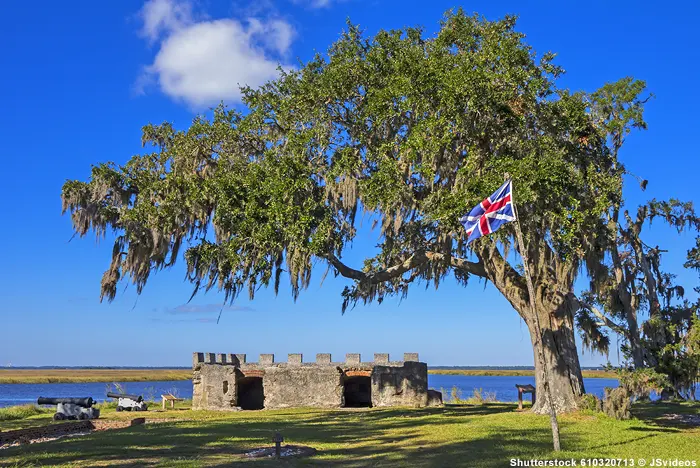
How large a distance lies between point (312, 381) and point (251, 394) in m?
5.80

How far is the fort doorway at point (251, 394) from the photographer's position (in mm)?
31266

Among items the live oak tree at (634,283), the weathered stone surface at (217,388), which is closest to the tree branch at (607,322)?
the live oak tree at (634,283)

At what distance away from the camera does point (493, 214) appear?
12.6 metres

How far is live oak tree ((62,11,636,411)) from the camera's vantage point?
17.4 m

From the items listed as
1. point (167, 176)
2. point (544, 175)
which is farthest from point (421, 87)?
point (167, 176)

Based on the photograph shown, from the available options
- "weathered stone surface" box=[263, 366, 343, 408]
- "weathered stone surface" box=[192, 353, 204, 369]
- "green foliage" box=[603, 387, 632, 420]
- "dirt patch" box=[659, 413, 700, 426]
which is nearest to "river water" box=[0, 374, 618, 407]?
Result: "weathered stone surface" box=[192, 353, 204, 369]

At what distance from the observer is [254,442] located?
14.1m

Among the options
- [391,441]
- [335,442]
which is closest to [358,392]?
[335,442]

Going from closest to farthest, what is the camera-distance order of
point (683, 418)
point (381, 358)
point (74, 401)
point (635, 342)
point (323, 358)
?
point (683, 418) → point (635, 342) → point (74, 401) → point (323, 358) → point (381, 358)

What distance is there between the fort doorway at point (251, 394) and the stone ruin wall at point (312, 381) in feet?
10.2

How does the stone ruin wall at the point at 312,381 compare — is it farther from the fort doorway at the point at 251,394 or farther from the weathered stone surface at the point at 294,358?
the fort doorway at the point at 251,394

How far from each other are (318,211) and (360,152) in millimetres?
2638

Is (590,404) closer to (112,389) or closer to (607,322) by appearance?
(607,322)

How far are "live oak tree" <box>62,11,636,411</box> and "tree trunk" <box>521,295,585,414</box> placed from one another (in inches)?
2.1
